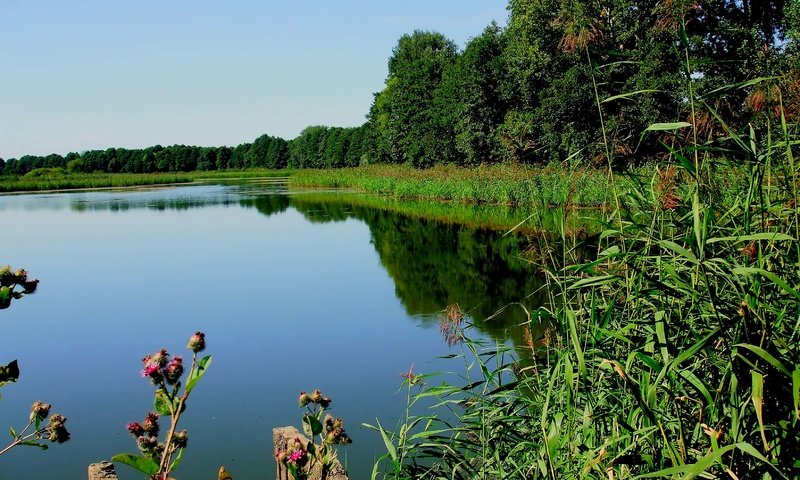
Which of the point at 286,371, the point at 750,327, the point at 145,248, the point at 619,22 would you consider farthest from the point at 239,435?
the point at 619,22

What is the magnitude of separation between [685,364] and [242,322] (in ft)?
20.3

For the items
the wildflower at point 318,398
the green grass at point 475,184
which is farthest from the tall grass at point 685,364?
the green grass at point 475,184

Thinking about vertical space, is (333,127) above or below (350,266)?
above

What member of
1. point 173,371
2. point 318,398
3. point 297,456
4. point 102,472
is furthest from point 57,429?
point 102,472

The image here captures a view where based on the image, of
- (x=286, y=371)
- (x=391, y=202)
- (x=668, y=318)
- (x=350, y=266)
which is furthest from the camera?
(x=391, y=202)

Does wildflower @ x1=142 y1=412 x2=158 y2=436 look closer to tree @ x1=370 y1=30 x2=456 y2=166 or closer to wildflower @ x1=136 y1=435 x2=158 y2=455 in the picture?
wildflower @ x1=136 y1=435 x2=158 y2=455

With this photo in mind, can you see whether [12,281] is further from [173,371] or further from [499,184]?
[499,184]

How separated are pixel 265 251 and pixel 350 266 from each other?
9.20ft

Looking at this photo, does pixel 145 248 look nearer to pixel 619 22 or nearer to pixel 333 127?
pixel 619 22

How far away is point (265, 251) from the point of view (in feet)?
44.5

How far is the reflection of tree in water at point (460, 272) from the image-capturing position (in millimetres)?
7520

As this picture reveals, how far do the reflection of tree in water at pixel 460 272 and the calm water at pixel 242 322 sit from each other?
36 mm

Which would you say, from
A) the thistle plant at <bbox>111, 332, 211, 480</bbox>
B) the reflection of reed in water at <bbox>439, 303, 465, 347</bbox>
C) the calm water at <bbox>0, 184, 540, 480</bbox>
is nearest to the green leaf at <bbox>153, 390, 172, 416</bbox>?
the thistle plant at <bbox>111, 332, 211, 480</bbox>

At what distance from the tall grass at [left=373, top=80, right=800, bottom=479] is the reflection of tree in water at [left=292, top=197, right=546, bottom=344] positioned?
2120mm
